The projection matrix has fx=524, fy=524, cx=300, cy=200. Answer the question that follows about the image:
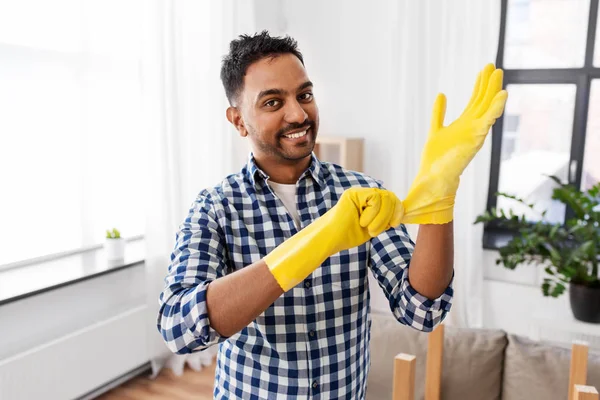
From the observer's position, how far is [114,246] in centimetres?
246

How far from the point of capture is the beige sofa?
1.46 metres

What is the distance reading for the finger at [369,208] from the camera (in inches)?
30.5

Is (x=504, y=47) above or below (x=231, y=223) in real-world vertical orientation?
above

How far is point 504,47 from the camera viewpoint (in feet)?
9.45

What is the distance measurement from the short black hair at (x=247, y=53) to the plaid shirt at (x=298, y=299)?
0.56 ft

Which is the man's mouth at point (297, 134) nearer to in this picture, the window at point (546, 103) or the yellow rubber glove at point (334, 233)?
the yellow rubber glove at point (334, 233)

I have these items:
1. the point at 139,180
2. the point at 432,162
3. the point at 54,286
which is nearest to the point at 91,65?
the point at 139,180

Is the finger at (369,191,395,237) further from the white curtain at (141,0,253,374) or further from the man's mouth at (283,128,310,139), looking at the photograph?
the white curtain at (141,0,253,374)

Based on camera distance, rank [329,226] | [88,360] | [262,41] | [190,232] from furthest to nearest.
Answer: [88,360]
[262,41]
[190,232]
[329,226]

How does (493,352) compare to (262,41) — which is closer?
(262,41)

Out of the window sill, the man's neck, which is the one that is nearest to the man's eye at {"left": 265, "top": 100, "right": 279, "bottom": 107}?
the man's neck

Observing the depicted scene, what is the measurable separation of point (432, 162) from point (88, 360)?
198 centimetres

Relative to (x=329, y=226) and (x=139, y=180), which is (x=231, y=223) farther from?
(x=139, y=180)

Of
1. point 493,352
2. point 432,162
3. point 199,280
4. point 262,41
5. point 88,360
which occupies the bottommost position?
point 88,360
